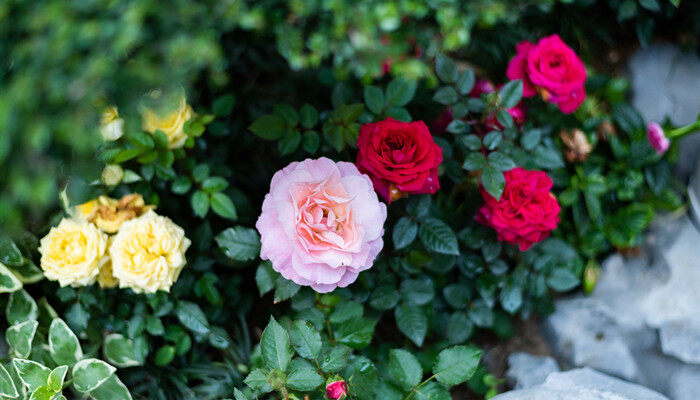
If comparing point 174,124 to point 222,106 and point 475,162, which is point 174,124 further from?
point 475,162

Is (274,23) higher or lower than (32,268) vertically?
higher

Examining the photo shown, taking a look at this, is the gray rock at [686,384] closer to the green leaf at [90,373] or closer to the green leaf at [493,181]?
the green leaf at [493,181]

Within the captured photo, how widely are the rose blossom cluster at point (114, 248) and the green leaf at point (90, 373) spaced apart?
0.18 m

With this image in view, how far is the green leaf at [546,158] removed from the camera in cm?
144

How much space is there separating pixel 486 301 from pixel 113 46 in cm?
114

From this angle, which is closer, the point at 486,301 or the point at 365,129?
the point at 365,129

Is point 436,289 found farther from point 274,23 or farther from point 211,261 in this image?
point 274,23

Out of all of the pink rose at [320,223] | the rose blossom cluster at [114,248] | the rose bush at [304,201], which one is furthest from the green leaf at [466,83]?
the rose blossom cluster at [114,248]

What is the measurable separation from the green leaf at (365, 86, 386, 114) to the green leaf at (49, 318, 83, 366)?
888 mm

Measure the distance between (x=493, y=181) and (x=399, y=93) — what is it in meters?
0.32

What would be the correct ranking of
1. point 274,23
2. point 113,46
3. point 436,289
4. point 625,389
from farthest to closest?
point 274,23, point 436,289, point 625,389, point 113,46

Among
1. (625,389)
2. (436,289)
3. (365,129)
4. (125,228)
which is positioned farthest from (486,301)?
(125,228)

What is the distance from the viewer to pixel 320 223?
104 cm

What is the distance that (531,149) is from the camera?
4.73 feet
